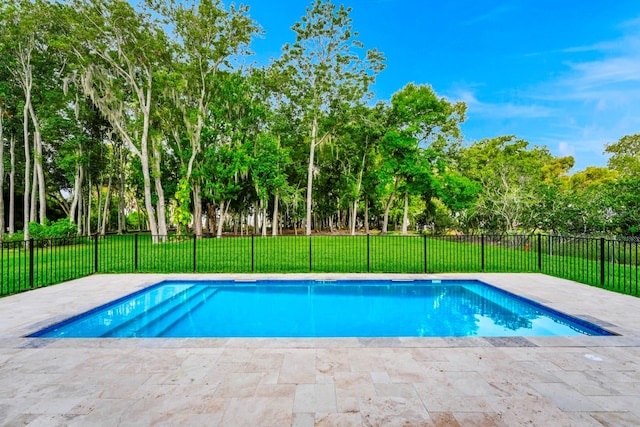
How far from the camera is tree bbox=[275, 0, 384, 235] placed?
23.0 metres

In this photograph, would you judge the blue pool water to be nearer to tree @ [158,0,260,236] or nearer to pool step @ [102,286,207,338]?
pool step @ [102,286,207,338]

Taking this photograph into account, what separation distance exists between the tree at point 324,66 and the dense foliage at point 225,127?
0.34 feet

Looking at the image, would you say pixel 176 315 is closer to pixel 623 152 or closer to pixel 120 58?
pixel 120 58

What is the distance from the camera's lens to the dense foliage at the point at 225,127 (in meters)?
16.6

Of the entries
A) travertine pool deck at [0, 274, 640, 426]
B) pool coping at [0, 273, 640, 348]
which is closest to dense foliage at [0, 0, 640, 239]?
pool coping at [0, 273, 640, 348]

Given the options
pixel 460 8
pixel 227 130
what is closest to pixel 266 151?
pixel 227 130

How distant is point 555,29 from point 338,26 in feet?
46.2

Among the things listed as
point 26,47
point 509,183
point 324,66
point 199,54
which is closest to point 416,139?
point 509,183

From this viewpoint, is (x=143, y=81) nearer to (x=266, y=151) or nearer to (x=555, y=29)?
(x=266, y=151)

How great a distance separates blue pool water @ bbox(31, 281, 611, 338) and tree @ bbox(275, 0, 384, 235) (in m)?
15.4

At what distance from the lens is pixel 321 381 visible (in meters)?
2.90

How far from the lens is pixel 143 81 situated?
1858 centimetres

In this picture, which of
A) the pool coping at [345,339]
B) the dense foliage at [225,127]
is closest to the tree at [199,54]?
the dense foliage at [225,127]

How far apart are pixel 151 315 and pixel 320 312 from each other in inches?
128
